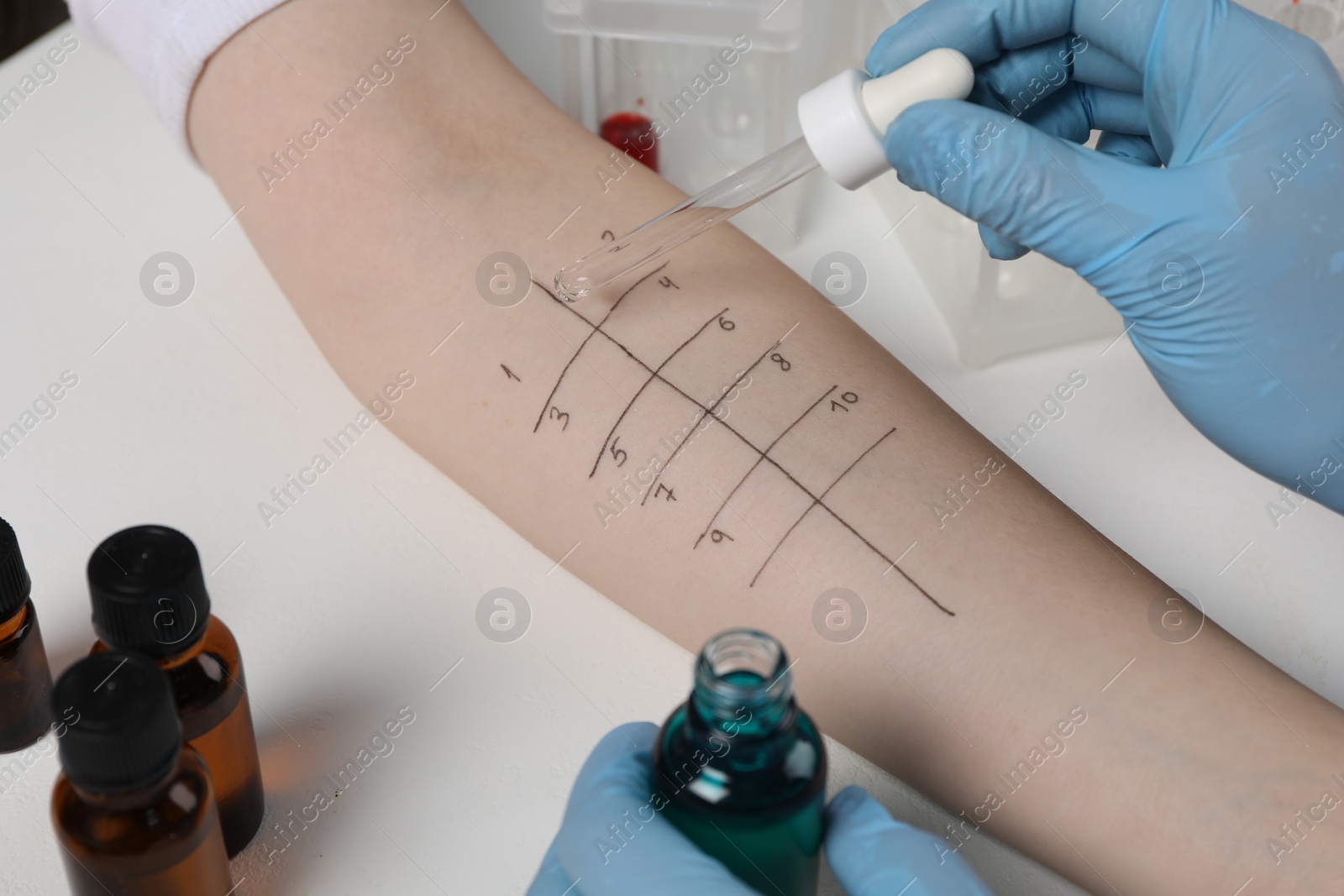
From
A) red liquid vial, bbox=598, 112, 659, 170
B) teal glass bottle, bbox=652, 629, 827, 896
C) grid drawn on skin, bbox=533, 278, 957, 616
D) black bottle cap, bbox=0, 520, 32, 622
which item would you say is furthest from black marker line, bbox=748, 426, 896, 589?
red liquid vial, bbox=598, 112, 659, 170

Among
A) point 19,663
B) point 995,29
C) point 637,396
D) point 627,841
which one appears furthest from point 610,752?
point 995,29

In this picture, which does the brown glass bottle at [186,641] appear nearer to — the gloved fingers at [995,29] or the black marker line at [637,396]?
the black marker line at [637,396]

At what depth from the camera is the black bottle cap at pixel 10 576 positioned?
37.2 inches

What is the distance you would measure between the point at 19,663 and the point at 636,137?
119cm

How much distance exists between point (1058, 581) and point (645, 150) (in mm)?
1012

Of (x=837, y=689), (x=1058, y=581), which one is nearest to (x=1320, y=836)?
(x=1058, y=581)

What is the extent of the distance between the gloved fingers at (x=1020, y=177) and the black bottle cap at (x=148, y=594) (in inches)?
28.2

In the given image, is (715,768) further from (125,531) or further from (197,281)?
(197,281)

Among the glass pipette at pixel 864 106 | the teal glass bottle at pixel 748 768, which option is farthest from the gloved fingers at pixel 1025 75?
the teal glass bottle at pixel 748 768

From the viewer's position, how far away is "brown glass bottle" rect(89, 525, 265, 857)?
84 centimetres

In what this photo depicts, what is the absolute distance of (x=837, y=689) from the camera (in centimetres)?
115

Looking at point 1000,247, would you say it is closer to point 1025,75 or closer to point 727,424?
point 1025,75

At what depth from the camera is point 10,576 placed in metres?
0.96

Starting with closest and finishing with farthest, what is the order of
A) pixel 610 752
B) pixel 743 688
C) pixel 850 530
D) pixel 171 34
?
pixel 743 688, pixel 610 752, pixel 850 530, pixel 171 34
